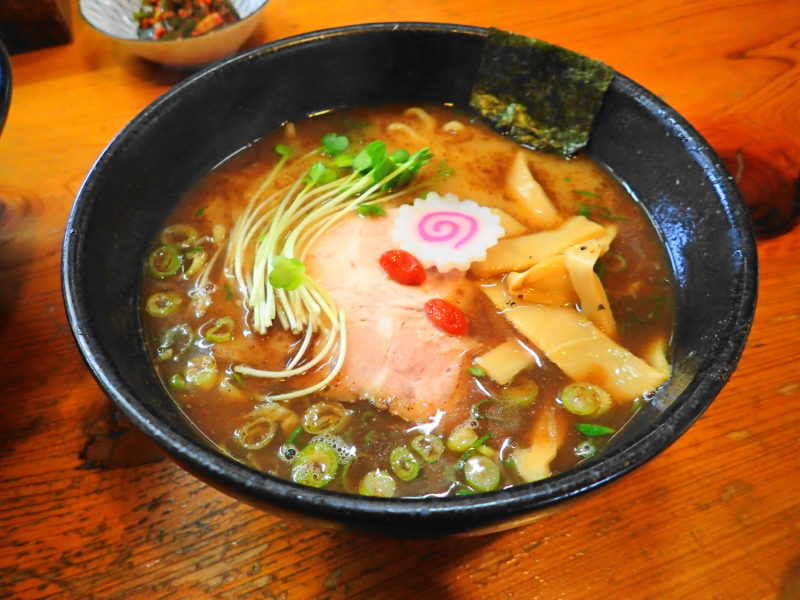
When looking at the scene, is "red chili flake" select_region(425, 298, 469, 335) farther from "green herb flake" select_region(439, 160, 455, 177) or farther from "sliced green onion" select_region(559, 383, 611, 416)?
"green herb flake" select_region(439, 160, 455, 177)

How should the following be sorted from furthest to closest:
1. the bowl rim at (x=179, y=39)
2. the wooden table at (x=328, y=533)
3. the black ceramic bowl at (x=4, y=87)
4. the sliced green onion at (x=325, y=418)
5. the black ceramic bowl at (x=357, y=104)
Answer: the bowl rim at (x=179, y=39) < the black ceramic bowl at (x=4, y=87) < the sliced green onion at (x=325, y=418) < the wooden table at (x=328, y=533) < the black ceramic bowl at (x=357, y=104)

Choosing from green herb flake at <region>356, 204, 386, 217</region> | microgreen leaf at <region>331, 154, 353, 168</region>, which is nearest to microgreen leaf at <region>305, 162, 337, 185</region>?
microgreen leaf at <region>331, 154, 353, 168</region>

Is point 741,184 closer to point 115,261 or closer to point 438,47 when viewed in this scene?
point 438,47

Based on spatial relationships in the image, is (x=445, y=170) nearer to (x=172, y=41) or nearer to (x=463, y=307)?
(x=463, y=307)

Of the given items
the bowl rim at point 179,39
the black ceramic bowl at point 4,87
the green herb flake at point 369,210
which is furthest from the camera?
the bowl rim at point 179,39

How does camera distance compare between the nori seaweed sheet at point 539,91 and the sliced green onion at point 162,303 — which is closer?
the sliced green onion at point 162,303

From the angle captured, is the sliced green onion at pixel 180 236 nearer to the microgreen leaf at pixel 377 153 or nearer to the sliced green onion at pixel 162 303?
the sliced green onion at pixel 162 303

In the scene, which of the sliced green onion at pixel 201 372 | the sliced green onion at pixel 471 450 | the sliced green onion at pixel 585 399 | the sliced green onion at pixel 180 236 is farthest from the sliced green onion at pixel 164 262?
the sliced green onion at pixel 585 399

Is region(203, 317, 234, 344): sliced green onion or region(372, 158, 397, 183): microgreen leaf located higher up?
region(372, 158, 397, 183): microgreen leaf
